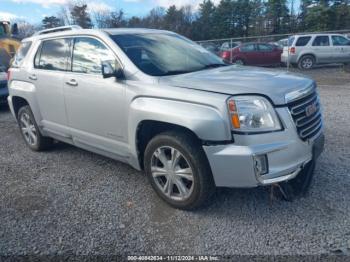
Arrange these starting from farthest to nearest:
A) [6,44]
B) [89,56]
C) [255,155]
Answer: [6,44] → [89,56] → [255,155]

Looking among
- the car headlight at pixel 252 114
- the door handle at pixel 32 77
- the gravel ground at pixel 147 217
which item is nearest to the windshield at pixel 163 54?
the car headlight at pixel 252 114

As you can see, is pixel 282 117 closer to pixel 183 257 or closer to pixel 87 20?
pixel 183 257

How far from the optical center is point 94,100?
3.95 m

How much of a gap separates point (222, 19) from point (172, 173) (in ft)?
184

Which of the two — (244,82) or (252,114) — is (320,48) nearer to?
(244,82)

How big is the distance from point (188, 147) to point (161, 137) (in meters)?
0.34

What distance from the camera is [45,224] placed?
3.34 metres

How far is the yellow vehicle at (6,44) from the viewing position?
36.4 feet

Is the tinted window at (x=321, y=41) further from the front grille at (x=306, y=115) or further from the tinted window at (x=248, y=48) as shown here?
the front grille at (x=306, y=115)

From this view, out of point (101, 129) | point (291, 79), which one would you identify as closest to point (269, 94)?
point (291, 79)

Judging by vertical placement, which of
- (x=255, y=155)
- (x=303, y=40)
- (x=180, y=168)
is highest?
(x=303, y=40)

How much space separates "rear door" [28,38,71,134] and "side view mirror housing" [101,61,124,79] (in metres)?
1.12

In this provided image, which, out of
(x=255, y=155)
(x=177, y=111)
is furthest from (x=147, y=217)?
(x=255, y=155)

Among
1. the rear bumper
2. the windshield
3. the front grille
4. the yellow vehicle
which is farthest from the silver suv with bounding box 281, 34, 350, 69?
the rear bumper
